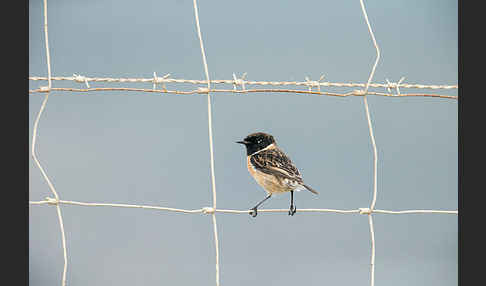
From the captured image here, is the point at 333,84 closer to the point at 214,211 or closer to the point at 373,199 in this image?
the point at 373,199

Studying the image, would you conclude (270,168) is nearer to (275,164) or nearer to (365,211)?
(275,164)

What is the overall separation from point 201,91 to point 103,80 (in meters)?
0.57

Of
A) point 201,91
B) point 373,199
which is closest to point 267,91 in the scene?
point 201,91

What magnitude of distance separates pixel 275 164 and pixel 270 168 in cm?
5

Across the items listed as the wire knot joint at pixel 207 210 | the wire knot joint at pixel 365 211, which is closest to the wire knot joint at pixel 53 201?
the wire knot joint at pixel 207 210

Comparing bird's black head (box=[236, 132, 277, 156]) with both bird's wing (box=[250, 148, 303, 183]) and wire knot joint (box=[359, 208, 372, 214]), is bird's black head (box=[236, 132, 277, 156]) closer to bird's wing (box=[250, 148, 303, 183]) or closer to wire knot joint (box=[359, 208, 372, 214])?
bird's wing (box=[250, 148, 303, 183])

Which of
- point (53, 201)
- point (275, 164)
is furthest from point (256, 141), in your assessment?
point (53, 201)

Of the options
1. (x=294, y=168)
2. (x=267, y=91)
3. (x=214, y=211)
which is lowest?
(x=214, y=211)

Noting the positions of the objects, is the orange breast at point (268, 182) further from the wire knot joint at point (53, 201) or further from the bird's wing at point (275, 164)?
the wire knot joint at point (53, 201)

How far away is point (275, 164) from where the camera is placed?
3766 mm

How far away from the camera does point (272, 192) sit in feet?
12.5

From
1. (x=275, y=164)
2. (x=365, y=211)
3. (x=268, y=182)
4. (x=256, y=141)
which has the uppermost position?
(x=256, y=141)

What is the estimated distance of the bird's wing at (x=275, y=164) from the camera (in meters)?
3.68

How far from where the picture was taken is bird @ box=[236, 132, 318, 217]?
366 cm
